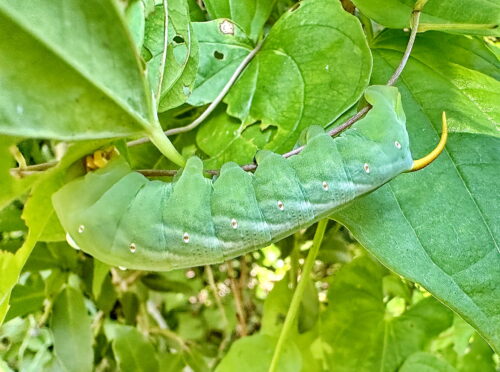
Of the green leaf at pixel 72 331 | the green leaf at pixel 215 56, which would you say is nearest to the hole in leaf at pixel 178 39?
the green leaf at pixel 215 56

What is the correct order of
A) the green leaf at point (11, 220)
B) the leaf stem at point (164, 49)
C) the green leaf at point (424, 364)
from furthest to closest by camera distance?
the green leaf at point (424, 364) < the green leaf at point (11, 220) < the leaf stem at point (164, 49)

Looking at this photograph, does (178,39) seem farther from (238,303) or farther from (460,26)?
(238,303)

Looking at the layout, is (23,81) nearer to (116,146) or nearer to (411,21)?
(116,146)

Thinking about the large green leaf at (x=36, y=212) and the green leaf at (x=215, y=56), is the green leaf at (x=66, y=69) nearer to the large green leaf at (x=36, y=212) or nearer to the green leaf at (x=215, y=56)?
the large green leaf at (x=36, y=212)

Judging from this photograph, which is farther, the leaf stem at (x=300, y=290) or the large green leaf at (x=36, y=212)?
the leaf stem at (x=300, y=290)

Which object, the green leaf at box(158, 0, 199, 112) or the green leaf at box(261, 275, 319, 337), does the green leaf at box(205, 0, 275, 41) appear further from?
the green leaf at box(261, 275, 319, 337)

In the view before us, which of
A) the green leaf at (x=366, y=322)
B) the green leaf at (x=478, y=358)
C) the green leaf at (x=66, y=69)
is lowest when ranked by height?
the green leaf at (x=478, y=358)

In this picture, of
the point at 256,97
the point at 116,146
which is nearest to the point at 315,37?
the point at 256,97

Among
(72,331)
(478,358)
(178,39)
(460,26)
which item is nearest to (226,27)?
(178,39)
